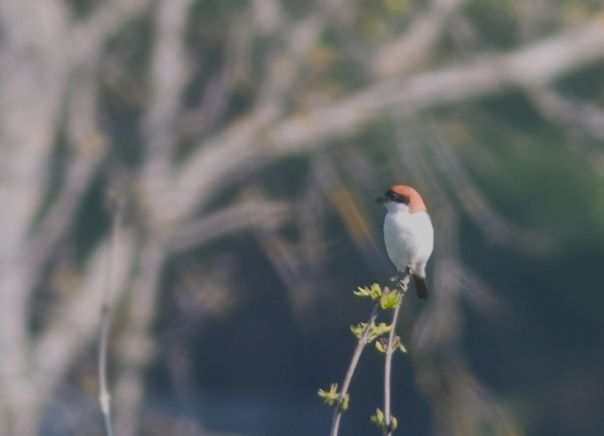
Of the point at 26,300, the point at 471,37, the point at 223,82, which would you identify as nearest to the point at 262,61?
the point at 223,82

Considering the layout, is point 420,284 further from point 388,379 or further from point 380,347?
point 388,379

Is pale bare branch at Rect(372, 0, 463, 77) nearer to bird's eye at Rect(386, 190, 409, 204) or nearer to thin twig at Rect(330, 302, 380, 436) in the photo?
bird's eye at Rect(386, 190, 409, 204)

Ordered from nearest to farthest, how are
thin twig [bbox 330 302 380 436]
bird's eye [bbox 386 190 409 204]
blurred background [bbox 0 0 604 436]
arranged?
thin twig [bbox 330 302 380 436] < bird's eye [bbox 386 190 409 204] < blurred background [bbox 0 0 604 436]

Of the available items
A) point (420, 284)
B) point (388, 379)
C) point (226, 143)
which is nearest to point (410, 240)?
point (420, 284)

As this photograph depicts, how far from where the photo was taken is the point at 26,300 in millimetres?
8023

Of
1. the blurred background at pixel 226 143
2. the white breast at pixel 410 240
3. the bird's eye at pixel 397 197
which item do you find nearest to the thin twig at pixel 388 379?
the white breast at pixel 410 240

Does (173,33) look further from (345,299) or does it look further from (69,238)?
(345,299)

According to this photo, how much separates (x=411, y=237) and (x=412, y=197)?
75mm

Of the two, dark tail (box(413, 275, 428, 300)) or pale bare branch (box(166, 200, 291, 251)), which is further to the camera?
pale bare branch (box(166, 200, 291, 251))

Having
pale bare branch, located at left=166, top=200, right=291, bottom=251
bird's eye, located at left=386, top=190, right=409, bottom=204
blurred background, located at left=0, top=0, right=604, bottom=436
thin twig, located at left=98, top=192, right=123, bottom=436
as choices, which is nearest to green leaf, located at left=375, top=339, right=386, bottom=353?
bird's eye, located at left=386, top=190, right=409, bottom=204

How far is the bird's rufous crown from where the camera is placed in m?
2.56

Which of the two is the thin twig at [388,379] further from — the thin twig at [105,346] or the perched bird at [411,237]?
the thin twig at [105,346]

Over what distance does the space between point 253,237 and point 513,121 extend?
7.42 ft

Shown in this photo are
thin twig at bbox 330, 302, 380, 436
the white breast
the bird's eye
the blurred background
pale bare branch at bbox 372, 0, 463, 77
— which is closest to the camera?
thin twig at bbox 330, 302, 380, 436
